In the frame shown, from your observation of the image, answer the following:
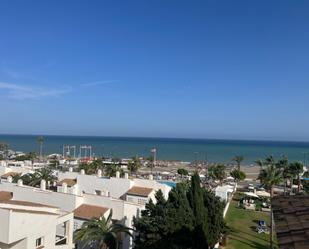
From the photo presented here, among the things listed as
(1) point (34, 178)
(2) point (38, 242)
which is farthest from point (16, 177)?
(2) point (38, 242)

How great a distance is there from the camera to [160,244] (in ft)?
69.3

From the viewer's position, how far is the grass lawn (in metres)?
28.8

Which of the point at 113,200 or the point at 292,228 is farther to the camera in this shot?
the point at 113,200

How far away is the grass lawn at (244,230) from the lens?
2878cm

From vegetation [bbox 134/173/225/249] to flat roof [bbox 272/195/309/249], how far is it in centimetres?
1206

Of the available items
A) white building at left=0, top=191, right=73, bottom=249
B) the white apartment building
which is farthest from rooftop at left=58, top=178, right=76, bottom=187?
white building at left=0, top=191, right=73, bottom=249

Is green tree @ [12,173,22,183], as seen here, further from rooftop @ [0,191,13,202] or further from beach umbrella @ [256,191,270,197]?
beach umbrella @ [256,191,270,197]

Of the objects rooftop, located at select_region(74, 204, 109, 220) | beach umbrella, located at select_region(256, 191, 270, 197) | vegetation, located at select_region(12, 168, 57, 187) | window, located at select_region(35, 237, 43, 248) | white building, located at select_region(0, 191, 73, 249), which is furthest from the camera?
beach umbrella, located at select_region(256, 191, 270, 197)

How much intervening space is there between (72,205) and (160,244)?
28.4ft

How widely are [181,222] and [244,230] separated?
44.4 ft

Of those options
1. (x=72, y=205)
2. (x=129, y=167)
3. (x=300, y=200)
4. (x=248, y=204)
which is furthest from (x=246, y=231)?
(x=129, y=167)

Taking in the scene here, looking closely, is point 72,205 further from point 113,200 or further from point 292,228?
point 292,228

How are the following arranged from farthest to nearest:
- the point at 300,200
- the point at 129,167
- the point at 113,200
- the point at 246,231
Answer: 1. the point at 129,167
2. the point at 246,231
3. the point at 113,200
4. the point at 300,200

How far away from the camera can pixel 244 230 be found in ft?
108
